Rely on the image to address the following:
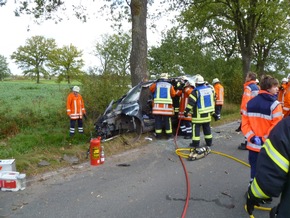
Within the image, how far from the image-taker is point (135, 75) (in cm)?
895

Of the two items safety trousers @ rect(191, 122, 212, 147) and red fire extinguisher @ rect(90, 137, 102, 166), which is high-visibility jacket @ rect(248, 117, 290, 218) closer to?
red fire extinguisher @ rect(90, 137, 102, 166)

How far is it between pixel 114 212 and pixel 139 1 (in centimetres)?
709

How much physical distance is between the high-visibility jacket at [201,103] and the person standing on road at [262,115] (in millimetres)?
2431

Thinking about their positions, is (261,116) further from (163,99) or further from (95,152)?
(163,99)

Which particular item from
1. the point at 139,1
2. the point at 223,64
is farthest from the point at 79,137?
the point at 223,64

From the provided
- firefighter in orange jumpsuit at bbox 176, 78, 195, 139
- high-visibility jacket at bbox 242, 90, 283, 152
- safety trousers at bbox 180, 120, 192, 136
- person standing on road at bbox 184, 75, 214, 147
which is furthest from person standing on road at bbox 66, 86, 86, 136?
high-visibility jacket at bbox 242, 90, 283, 152

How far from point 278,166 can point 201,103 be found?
4919 mm

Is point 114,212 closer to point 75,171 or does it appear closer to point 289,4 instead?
point 75,171

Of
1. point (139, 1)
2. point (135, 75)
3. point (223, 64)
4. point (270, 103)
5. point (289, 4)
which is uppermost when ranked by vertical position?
point (289, 4)

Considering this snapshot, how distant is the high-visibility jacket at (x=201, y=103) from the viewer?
6.43 m

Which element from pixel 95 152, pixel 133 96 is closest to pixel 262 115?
pixel 95 152

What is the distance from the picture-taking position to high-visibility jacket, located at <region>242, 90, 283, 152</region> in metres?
3.70

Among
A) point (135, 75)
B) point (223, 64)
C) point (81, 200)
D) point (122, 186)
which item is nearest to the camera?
point (81, 200)

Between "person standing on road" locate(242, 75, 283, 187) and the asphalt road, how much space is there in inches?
34.9
